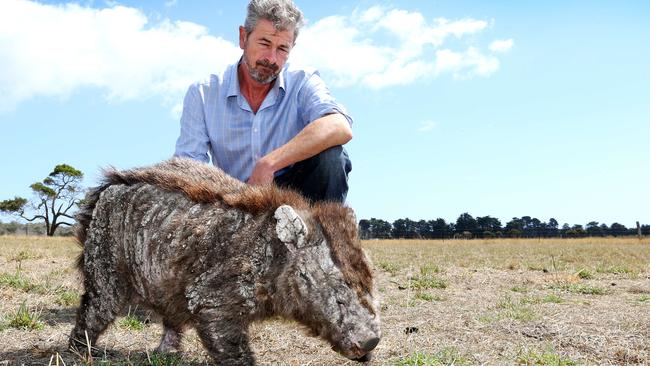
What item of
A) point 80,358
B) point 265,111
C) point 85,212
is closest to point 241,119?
point 265,111

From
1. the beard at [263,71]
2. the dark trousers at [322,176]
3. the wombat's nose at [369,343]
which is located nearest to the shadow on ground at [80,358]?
the wombat's nose at [369,343]

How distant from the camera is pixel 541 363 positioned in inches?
144

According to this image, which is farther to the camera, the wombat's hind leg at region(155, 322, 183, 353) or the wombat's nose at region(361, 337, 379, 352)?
the wombat's hind leg at region(155, 322, 183, 353)

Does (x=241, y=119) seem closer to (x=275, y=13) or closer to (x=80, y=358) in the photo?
(x=275, y=13)

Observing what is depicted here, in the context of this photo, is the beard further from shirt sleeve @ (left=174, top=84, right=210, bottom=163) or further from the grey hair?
shirt sleeve @ (left=174, top=84, right=210, bottom=163)

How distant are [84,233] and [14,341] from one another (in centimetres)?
104

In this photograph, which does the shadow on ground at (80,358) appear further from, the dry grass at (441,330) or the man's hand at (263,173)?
the man's hand at (263,173)

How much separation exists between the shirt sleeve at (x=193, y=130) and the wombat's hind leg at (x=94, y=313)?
1.30 metres

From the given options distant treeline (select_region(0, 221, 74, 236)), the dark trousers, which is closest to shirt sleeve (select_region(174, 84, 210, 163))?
the dark trousers

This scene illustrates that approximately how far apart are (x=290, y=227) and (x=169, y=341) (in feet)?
5.30

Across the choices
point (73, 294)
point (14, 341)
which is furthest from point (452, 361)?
point (73, 294)

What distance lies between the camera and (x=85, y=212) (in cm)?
389

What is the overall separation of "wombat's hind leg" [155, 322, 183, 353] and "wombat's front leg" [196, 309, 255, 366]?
1.10 meters

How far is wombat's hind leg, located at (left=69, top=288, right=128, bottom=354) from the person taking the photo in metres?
3.64
